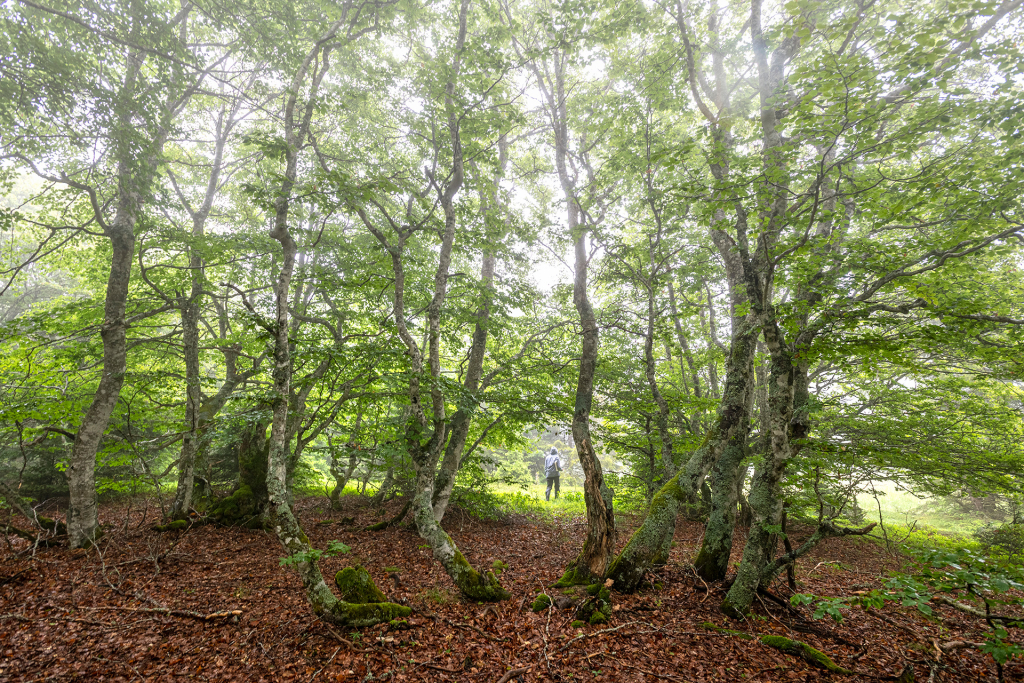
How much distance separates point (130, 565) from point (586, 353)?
9785 millimetres

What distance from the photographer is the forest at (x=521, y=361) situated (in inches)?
211

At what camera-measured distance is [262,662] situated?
4.81m

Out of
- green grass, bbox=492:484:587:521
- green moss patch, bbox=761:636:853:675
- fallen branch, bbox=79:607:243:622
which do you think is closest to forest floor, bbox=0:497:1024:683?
fallen branch, bbox=79:607:243:622

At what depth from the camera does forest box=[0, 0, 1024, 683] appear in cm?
536

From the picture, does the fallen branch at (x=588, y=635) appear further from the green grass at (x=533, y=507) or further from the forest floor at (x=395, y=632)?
the green grass at (x=533, y=507)

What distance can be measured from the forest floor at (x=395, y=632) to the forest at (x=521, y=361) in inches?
2.5

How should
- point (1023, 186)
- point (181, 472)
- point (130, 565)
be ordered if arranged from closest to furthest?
point (1023, 186), point (130, 565), point (181, 472)

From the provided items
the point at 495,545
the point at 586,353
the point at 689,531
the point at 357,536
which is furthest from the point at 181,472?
the point at 689,531

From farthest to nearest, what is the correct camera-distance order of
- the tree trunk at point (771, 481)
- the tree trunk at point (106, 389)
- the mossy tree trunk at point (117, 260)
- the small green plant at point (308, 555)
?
Result: the tree trunk at point (106, 389) < the mossy tree trunk at point (117, 260) < the tree trunk at point (771, 481) < the small green plant at point (308, 555)

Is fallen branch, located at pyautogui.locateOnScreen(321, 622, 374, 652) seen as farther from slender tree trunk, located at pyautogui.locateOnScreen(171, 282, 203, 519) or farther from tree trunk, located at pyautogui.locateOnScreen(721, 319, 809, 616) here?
slender tree trunk, located at pyautogui.locateOnScreen(171, 282, 203, 519)

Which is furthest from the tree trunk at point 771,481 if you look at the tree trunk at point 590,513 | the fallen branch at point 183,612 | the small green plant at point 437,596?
the fallen branch at point 183,612

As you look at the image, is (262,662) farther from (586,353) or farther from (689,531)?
(689,531)

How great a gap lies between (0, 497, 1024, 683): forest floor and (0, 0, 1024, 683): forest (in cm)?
6

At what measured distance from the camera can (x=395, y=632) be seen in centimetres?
552
